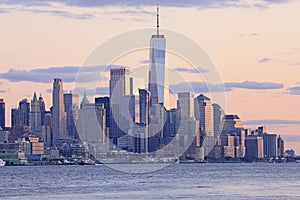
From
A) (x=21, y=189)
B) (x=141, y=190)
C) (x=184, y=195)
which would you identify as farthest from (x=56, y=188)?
(x=184, y=195)

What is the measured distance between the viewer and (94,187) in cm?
11119

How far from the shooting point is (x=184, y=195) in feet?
314

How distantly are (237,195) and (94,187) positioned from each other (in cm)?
2229

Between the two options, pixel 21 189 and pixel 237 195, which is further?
pixel 21 189

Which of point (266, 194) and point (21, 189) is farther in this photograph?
point (21, 189)

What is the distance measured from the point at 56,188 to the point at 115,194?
15.5 meters

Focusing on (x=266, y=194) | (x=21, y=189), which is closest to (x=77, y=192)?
(x=21, y=189)

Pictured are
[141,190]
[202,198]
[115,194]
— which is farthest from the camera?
[141,190]

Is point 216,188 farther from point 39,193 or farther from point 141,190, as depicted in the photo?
point 39,193

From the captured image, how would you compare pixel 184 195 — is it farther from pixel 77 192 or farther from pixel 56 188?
pixel 56 188

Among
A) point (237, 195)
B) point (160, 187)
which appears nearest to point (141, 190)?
point (160, 187)

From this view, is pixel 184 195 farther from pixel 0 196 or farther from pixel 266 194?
pixel 0 196

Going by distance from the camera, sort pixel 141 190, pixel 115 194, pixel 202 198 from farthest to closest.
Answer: pixel 141 190 < pixel 115 194 < pixel 202 198

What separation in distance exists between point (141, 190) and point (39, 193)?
35.6ft
